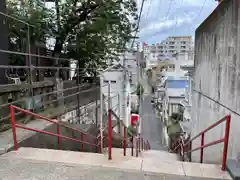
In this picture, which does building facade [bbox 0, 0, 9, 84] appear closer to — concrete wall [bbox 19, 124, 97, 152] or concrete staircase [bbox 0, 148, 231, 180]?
concrete wall [bbox 19, 124, 97, 152]

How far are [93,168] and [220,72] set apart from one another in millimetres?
2557

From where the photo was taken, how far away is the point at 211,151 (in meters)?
3.81

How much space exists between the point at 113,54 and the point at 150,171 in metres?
8.78

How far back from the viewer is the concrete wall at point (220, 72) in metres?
2.76

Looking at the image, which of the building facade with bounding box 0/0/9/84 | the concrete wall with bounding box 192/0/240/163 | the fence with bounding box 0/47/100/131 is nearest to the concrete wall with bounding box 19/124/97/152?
the fence with bounding box 0/47/100/131

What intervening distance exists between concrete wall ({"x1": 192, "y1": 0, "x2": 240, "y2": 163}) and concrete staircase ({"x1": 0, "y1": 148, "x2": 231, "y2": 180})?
0.67 m

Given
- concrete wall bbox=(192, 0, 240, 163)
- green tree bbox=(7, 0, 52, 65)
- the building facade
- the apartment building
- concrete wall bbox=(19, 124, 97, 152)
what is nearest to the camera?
concrete wall bbox=(192, 0, 240, 163)

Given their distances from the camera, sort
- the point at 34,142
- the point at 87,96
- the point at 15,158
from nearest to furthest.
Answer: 1. the point at 15,158
2. the point at 34,142
3. the point at 87,96

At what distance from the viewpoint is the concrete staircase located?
2641 millimetres

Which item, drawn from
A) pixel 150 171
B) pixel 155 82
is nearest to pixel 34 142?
pixel 150 171

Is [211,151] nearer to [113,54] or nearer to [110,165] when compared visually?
[110,165]

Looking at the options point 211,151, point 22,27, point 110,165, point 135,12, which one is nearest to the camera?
point 110,165

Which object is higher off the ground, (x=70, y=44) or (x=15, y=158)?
(x=70, y=44)

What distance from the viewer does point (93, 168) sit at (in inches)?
112
